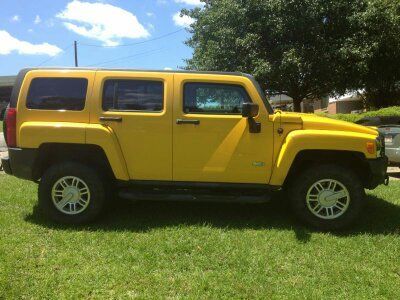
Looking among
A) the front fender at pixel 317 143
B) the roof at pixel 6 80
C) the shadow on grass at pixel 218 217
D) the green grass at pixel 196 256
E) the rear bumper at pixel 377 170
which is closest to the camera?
the green grass at pixel 196 256

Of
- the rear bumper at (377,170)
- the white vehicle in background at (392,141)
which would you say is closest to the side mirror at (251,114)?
the rear bumper at (377,170)

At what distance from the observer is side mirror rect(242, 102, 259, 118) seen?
17.7 ft

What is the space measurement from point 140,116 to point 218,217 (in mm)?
1692

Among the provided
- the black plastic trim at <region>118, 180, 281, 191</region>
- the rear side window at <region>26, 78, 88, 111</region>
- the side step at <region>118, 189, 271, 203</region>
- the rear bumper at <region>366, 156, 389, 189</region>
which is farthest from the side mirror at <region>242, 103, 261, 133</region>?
the rear side window at <region>26, 78, 88, 111</region>

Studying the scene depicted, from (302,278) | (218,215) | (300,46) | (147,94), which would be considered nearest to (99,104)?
(147,94)

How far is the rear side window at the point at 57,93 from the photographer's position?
5.72m

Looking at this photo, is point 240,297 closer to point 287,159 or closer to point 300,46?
point 287,159

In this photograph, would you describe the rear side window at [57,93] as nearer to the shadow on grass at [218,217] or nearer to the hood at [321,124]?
the shadow on grass at [218,217]

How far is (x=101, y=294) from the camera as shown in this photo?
397 centimetres

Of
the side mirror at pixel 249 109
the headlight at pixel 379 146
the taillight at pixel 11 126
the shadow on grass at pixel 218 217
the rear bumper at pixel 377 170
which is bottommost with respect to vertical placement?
the shadow on grass at pixel 218 217

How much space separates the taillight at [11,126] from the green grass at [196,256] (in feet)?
3.32

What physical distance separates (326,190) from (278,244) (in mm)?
1060

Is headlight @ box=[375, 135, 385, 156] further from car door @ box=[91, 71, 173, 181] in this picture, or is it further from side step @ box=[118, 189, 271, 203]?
car door @ box=[91, 71, 173, 181]

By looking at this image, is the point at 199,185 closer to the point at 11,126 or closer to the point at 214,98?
the point at 214,98
